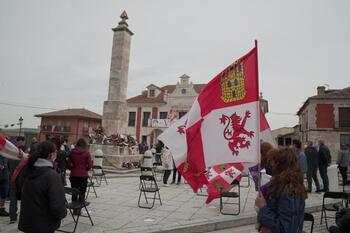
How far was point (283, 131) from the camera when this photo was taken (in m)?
55.4

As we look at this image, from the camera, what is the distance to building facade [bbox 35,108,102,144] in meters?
45.2

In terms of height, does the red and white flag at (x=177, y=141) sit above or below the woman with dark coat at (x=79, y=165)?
above

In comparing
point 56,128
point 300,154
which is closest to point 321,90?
point 300,154

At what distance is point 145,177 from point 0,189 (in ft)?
10.5

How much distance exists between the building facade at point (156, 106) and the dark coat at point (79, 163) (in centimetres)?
2927

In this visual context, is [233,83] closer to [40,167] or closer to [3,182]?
[40,167]

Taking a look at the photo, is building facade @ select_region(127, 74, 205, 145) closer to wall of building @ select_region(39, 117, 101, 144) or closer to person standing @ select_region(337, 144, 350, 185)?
wall of building @ select_region(39, 117, 101, 144)

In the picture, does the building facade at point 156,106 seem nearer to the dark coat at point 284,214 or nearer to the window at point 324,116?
the window at point 324,116

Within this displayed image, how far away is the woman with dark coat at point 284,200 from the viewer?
237cm

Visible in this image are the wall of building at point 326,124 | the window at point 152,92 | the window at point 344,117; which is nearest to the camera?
the window at point 344,117

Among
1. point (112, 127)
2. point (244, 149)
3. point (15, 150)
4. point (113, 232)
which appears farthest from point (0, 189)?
point (112, 127)

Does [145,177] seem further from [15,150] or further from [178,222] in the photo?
[15,150]

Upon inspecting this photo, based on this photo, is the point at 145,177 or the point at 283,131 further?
the point at 283,131

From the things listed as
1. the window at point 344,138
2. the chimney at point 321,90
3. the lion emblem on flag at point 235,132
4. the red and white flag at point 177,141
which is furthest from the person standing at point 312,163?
the chimney at point 321,90
